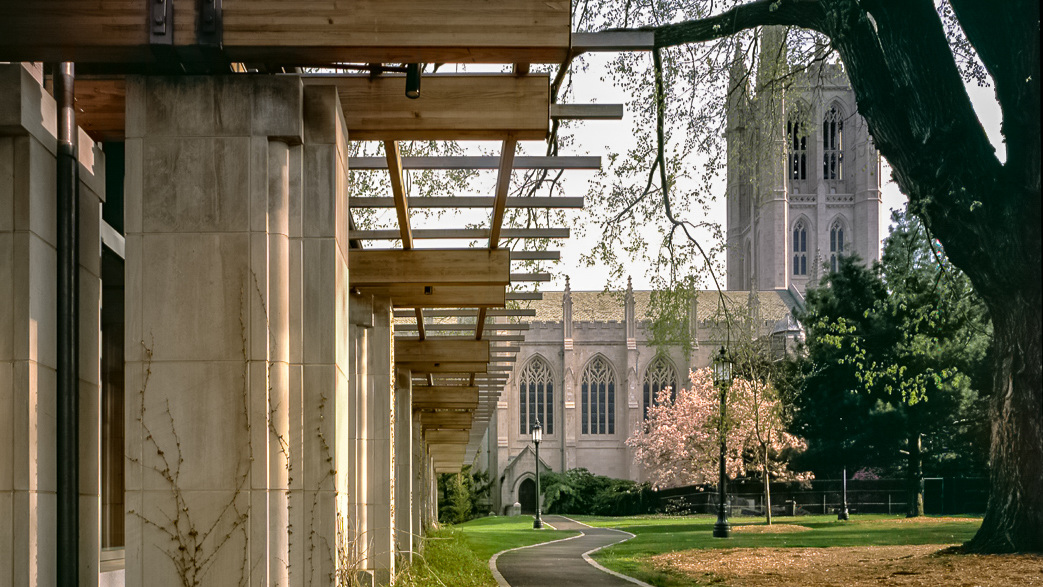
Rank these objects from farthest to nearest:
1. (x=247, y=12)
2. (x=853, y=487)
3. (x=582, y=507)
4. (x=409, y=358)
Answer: (x=582, y=507) → (x=853, y=487) → (x=409, y=358) → (x=247, y=12)

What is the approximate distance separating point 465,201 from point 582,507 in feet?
191

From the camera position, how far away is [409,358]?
61.4 ft

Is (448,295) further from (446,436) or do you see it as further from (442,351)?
(446,436)

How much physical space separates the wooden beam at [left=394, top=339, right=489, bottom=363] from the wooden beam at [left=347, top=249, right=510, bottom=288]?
5.33 m

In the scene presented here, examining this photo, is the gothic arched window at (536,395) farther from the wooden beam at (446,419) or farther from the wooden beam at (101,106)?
the wooden beam at (101,106)

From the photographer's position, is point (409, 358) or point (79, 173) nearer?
point (79, 173)

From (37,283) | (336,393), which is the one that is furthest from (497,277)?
(37,283)

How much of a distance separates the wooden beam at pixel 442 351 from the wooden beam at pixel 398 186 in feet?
21.4

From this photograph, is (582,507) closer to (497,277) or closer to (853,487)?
(853,487)

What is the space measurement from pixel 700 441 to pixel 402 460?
129 ft

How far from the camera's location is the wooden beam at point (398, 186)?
8.36 meters

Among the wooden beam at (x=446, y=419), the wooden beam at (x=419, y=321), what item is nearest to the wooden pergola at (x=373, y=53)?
the wooden beam at (x=419, y=321)

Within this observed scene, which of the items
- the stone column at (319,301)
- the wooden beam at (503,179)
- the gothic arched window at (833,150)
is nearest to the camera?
the stone column at (319,301)

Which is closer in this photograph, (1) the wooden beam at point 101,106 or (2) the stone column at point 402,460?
(1) the wooden beam at point 101,106
